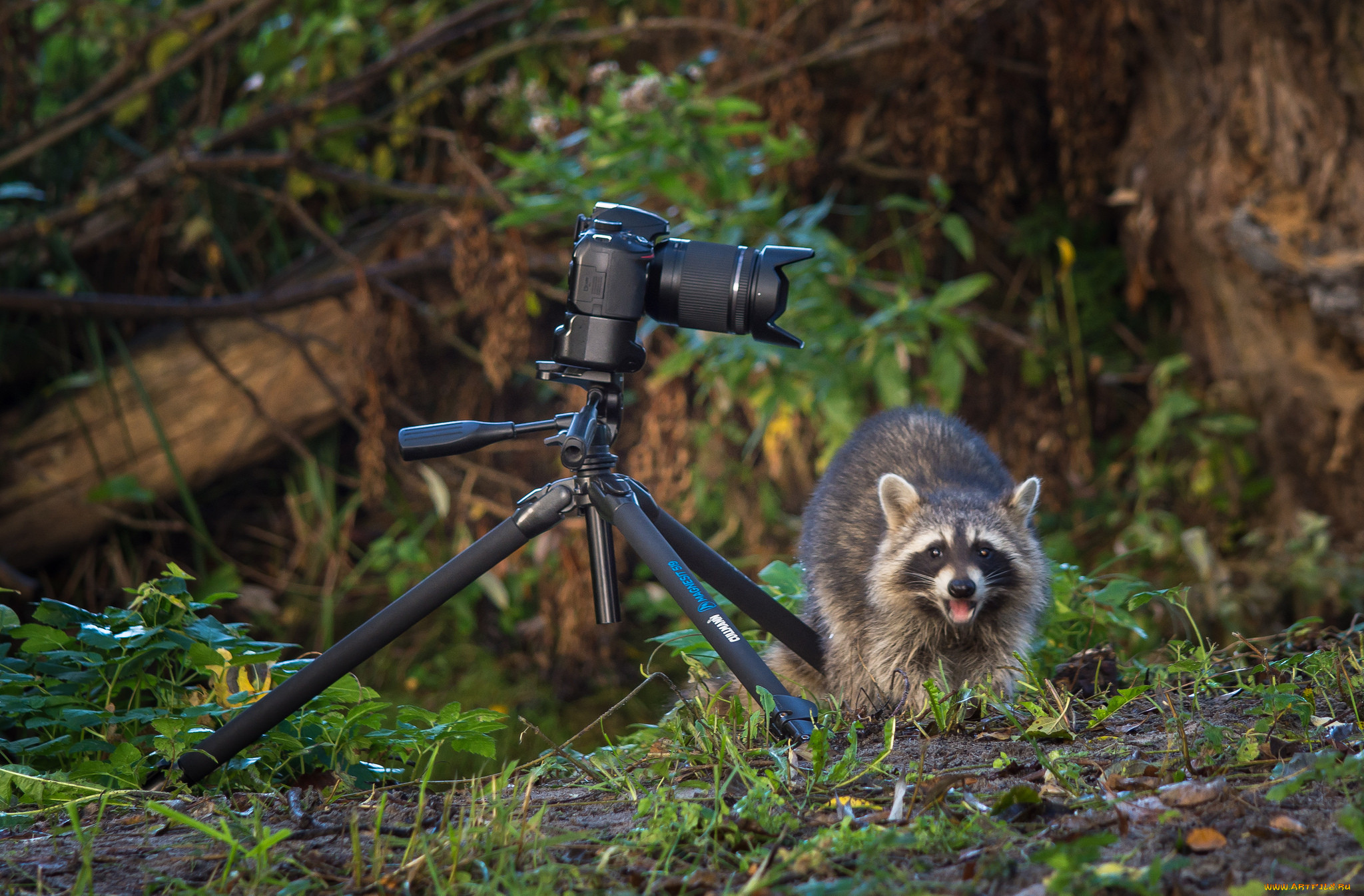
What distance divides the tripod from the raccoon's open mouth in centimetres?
51

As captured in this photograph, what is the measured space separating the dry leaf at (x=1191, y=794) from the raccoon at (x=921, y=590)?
0.92 metres

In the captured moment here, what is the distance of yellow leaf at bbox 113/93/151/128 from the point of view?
5430 millimetres

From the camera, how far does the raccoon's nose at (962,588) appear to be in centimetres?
280

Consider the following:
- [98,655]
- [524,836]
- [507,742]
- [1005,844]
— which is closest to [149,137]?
[507,742]

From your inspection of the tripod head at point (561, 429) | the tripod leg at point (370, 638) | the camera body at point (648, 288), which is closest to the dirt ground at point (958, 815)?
the tripod leg at point (370, 638)

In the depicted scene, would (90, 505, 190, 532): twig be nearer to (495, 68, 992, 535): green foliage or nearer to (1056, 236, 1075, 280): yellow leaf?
(495, 68, 992, 535): green foliage

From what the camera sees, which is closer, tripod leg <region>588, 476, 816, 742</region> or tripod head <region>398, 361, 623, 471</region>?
tripod leg <region>588, 476, 816, 742</region>

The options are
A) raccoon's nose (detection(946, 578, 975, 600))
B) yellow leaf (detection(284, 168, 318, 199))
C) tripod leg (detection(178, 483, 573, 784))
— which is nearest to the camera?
tripod leg (detection(178, 483, 573, 784))

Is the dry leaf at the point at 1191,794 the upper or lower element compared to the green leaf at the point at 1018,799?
upper

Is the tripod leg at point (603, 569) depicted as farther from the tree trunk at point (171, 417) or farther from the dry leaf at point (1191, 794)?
the tree trunk at point (171, 417)

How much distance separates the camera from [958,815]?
74.1 inches

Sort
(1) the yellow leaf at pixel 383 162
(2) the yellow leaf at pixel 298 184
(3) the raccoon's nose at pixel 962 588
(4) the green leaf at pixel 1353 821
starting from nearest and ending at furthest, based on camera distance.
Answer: (4) the green leaf at pixel 1353 821, (3) the raccoon's nose at pixel 962 588, (2) the yellow leaf at pixel 298 184, (1) the yellow leaf at pixel 383 162

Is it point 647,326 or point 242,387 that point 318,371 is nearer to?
point 242,387

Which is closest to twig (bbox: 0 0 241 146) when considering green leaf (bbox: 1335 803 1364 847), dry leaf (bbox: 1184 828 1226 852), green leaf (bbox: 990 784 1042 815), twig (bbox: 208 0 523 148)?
twig (bbox: 208 0 523 148)
